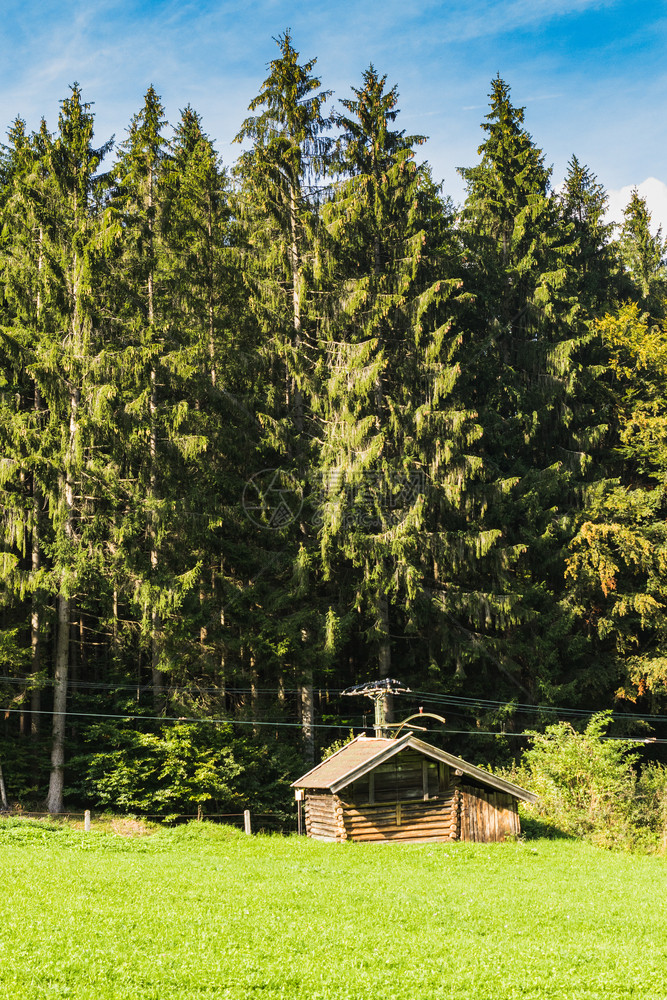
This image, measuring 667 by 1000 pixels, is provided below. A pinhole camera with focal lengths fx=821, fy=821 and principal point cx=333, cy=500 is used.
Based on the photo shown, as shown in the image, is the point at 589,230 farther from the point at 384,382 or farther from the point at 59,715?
the point at 59,715

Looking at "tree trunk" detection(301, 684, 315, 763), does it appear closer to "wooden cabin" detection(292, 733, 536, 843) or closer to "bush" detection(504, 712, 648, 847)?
"wooden cabin" detection(292, 733, 536, 843)

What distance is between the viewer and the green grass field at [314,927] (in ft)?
29.2

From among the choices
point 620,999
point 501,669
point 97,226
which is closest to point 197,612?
point 501,669

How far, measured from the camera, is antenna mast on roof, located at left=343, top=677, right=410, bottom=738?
24.1m

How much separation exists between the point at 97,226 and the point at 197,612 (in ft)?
41.5

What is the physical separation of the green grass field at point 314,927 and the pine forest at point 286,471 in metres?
7.38

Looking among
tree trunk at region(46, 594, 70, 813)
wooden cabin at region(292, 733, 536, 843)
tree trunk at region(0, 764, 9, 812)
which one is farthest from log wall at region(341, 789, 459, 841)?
tree trunk at region(0, 764, 9, 812)

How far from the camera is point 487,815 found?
23125 mm

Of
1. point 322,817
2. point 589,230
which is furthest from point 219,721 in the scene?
point 589,230

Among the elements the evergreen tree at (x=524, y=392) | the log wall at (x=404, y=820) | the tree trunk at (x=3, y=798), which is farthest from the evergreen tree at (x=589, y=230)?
the tree trunk at (x=3, y=798)

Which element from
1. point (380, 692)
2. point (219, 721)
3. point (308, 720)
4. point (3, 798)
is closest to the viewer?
point (3, 798)

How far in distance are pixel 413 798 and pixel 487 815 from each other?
2165 millimetres

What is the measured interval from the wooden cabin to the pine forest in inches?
143

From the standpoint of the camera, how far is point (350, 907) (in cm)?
1287
